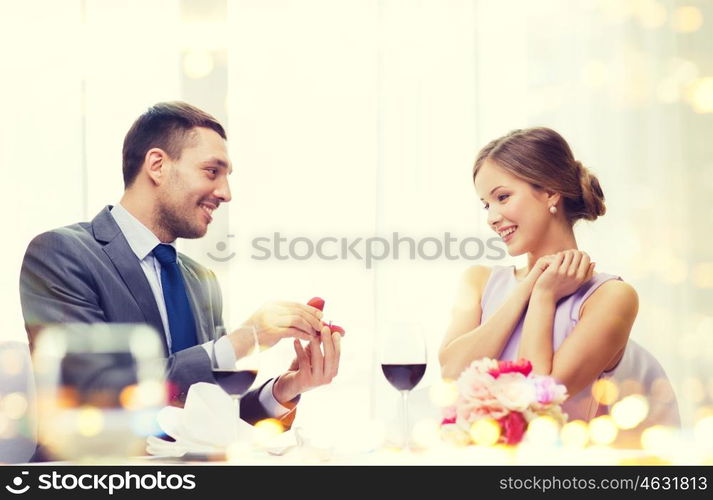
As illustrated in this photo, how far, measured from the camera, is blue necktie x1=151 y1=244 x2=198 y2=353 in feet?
6.00

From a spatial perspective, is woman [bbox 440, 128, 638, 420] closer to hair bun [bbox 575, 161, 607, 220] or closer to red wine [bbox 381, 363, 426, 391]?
hair bun [bbox 575, 161, 607, 220]

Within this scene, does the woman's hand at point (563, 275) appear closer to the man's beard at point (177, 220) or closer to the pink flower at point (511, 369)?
the pink flower at point (511, 369)

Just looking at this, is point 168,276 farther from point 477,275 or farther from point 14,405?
point 477,275

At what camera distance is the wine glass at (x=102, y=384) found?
162cm

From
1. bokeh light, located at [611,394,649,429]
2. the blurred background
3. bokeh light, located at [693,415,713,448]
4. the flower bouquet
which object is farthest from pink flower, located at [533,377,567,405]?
bokeh light, located at [693,415,713,448]

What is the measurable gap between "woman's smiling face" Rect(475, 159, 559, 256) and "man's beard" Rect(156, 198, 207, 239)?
27.4 inches

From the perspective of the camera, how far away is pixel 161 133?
208 centimetres

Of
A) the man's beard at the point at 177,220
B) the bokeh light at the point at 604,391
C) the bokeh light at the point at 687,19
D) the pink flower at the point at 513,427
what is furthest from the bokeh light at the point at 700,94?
the pink flower at the point at 513,427

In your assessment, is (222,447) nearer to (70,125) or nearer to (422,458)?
(422,458)

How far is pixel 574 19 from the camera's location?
8.71 feet

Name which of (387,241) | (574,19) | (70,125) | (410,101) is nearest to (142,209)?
(70,125)

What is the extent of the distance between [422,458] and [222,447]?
0.25 m

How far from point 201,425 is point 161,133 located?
1.13 m

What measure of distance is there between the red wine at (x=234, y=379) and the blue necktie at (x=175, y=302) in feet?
2.54
